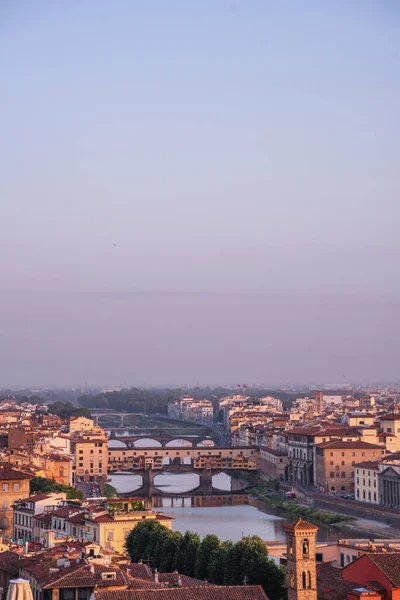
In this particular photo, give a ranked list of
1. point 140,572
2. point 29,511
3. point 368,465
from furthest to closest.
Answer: point 368,465
point 29,511
point 140,572

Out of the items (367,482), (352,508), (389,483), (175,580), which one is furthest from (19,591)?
(367,482)

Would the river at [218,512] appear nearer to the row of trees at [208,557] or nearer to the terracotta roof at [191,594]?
the row of trees at [208,557]

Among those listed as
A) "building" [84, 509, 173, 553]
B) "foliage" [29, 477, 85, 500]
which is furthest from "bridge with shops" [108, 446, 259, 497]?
"building" [84, 509, 173, 553]

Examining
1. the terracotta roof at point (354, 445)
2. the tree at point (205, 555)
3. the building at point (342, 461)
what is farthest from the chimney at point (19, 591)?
the terracotta roof at point (354, 445)

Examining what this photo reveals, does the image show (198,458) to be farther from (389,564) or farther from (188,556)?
(389,564)

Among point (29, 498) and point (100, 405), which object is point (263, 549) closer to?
point (29, 498)

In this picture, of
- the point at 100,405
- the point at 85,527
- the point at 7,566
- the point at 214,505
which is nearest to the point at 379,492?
the point at 214,505
